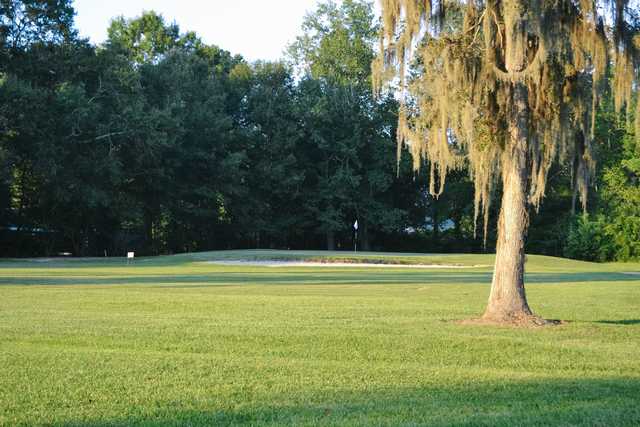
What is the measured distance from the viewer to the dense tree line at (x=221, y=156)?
4672 cm

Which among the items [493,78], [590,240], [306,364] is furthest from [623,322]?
[590,240]


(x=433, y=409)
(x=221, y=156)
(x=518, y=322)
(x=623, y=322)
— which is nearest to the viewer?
(x=433, y=409)

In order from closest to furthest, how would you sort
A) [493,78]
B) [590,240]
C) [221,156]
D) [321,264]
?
[493,78] < [321,264] < [590,240] < [221,156]

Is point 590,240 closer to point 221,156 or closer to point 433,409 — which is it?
point 221,156

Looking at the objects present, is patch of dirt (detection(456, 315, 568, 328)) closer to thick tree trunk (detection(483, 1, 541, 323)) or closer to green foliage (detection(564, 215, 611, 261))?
thick tree trunk (detection(483, 1, 541, 323))

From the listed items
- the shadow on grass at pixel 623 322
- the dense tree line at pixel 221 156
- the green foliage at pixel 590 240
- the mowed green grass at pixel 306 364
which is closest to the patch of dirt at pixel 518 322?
the mowed green grass at pixel 306 364

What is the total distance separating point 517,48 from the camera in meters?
13.1

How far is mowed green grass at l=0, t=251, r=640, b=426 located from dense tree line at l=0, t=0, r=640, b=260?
101ft

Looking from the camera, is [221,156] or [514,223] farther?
[221,156]

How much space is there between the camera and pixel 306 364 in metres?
9.23

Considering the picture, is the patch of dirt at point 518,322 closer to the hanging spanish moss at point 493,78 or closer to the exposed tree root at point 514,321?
the exposed tree root at point 514,321

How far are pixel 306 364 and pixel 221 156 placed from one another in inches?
1979

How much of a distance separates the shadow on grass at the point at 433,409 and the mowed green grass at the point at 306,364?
18 mm

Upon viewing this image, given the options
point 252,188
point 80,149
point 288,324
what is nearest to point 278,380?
point 288,324
